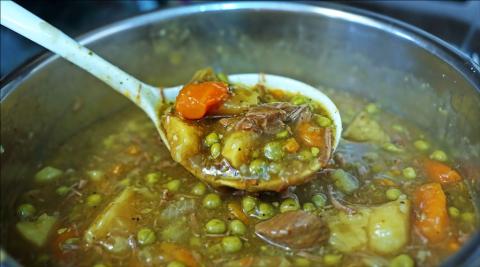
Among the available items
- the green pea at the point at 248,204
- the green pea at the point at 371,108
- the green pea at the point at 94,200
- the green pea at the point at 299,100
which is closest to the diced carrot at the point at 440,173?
the green pea at the point at 371,108

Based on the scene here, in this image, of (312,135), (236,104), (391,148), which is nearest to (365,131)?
(391,148)

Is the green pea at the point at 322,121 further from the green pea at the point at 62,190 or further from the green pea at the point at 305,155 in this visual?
the green pea at the point at 62,190

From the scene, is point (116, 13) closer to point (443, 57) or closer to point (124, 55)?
point (124, 55)

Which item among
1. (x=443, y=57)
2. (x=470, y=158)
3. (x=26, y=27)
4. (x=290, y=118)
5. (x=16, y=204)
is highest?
(x=26, y=27)

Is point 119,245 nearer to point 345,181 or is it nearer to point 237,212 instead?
point 237,212

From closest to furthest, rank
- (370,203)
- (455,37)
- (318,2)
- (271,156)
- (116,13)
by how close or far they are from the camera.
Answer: (271,156) → (370,203) → (318,2) → (455,37) → (116,13)

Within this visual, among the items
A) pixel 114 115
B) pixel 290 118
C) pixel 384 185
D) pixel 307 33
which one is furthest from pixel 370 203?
pixel 114 115

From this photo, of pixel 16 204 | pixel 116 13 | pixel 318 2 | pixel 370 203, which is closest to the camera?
pixel 370 203
